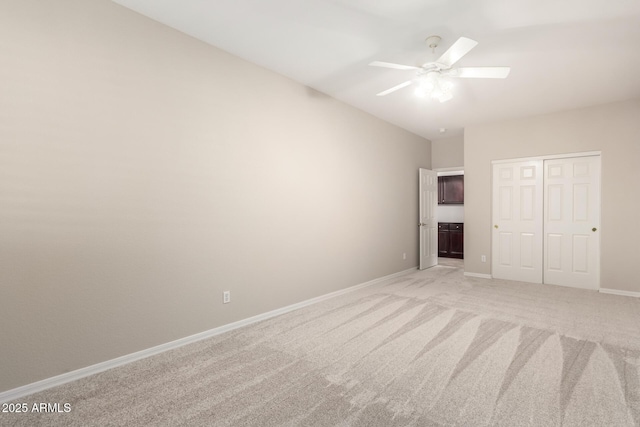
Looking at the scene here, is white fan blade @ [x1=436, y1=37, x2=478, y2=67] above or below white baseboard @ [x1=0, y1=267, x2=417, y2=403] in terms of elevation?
above

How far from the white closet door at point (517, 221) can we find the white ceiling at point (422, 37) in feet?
4.59

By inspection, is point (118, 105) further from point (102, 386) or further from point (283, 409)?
point (283, 409)

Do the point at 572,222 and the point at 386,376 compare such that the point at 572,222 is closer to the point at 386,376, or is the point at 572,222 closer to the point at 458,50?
the point at 458,50

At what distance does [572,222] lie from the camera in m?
4.76

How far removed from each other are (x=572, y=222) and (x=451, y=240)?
9.66 ft

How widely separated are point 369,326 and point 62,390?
245 centimetres

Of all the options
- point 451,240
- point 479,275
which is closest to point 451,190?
point 451,240

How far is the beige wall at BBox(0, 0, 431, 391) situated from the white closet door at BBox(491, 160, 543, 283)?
3343 mm

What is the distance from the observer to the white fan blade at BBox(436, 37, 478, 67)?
2.22 metres

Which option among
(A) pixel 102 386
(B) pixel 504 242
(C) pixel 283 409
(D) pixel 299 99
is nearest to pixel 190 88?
(D) pixel 299 99

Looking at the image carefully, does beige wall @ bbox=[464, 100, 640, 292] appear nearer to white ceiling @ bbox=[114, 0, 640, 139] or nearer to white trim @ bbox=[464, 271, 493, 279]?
white ceiling @ bbox=[114, 0, 640, 139]

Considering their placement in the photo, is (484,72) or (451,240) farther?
(451,240)

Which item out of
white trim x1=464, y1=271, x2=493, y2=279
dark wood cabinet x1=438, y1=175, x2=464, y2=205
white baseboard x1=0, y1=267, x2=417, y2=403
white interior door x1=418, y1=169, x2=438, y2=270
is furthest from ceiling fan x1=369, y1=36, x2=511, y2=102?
dark wood cabinet x1=438, y1=175, x2=464, y2=205

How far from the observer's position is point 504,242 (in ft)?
17.6
